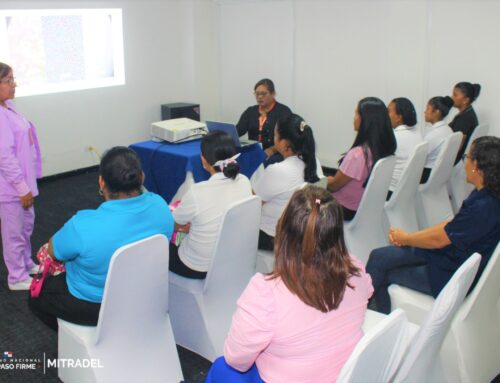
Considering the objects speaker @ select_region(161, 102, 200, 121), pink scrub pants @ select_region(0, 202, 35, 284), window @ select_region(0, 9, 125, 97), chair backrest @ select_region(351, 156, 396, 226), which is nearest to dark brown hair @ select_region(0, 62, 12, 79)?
pink scrub pants @ select_region(0, 202, 35, 284)

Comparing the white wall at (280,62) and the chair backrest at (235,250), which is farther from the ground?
the white wall at (280,62)

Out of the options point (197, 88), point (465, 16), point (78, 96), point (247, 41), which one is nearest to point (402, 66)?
point (465, 16)

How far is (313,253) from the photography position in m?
1.48

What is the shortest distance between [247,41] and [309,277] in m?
5.48

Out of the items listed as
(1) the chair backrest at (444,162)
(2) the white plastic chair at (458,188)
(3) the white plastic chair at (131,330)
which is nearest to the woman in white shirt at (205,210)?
(3) the white plastic chair at (131,330)

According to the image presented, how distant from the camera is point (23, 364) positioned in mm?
2512

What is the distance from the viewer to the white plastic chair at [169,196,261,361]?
→ 2332 mm

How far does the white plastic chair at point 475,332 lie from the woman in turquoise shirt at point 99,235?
124cm

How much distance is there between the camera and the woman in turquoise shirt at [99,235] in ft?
6.52

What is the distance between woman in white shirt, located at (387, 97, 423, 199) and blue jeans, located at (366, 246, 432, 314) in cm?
113

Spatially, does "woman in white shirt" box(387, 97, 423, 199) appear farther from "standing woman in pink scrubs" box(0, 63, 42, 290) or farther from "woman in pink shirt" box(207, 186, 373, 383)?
"standing woman in pink scrubs" box(0, 63, 42, 290)

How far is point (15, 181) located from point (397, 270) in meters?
2.15

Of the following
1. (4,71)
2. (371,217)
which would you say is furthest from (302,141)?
(4,71)

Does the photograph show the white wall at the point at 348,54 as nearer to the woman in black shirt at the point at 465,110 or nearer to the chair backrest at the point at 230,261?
the woman in black shirt at the point at 465,110
